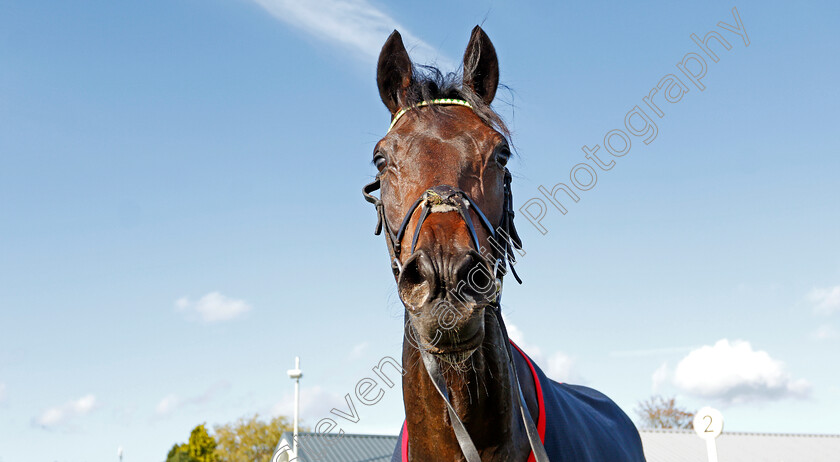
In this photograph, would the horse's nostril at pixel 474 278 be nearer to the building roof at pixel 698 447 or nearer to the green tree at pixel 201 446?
the building roof at pixel 698 447

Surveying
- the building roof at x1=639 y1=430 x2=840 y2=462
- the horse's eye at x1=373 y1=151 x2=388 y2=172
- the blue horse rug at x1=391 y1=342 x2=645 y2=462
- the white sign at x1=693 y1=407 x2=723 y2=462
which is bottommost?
the blue horse rug at x1=391 y1=342 x2=645 y2=462

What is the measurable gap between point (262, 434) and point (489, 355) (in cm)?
3735

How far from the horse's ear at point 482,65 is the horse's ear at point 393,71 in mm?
402

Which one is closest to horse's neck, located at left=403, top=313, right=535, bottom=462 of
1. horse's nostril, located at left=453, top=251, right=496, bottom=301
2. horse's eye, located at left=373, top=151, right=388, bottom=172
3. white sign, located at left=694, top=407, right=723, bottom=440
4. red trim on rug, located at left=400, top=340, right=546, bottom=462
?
red trim on rug, located at left=400, top=340, right=546, bottom=462

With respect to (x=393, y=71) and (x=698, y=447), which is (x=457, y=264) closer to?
(x=393, y=71)

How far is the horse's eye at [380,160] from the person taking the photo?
368 centimetres

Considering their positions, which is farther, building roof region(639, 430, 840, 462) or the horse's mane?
building roof region(639, 430, 840, 462)

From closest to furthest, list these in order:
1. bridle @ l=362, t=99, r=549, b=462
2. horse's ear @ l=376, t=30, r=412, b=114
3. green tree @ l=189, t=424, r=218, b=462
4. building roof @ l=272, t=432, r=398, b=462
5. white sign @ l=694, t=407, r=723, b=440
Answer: bridle @ l=362, t=99, r=549, b=462, horse's ear @ l=376, t=30, r=412, b=114, white sign @ l=694, t=407, r=723, b=440, building roof @ l=272, t=432, r=398, b=462, green tree @ l=189, t=424, r=218, b=462

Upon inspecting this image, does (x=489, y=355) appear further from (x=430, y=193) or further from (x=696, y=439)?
(x=696, y=439)

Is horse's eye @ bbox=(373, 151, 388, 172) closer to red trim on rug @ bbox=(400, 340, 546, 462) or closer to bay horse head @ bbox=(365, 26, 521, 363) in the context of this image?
bay horse head @ bbox=(365, 26, 521, 363)

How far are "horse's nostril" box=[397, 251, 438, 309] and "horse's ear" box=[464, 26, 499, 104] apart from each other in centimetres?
177

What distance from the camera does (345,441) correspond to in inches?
1094

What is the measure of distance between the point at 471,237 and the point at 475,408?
92 centimetres

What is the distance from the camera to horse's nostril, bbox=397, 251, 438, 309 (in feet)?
8.76
